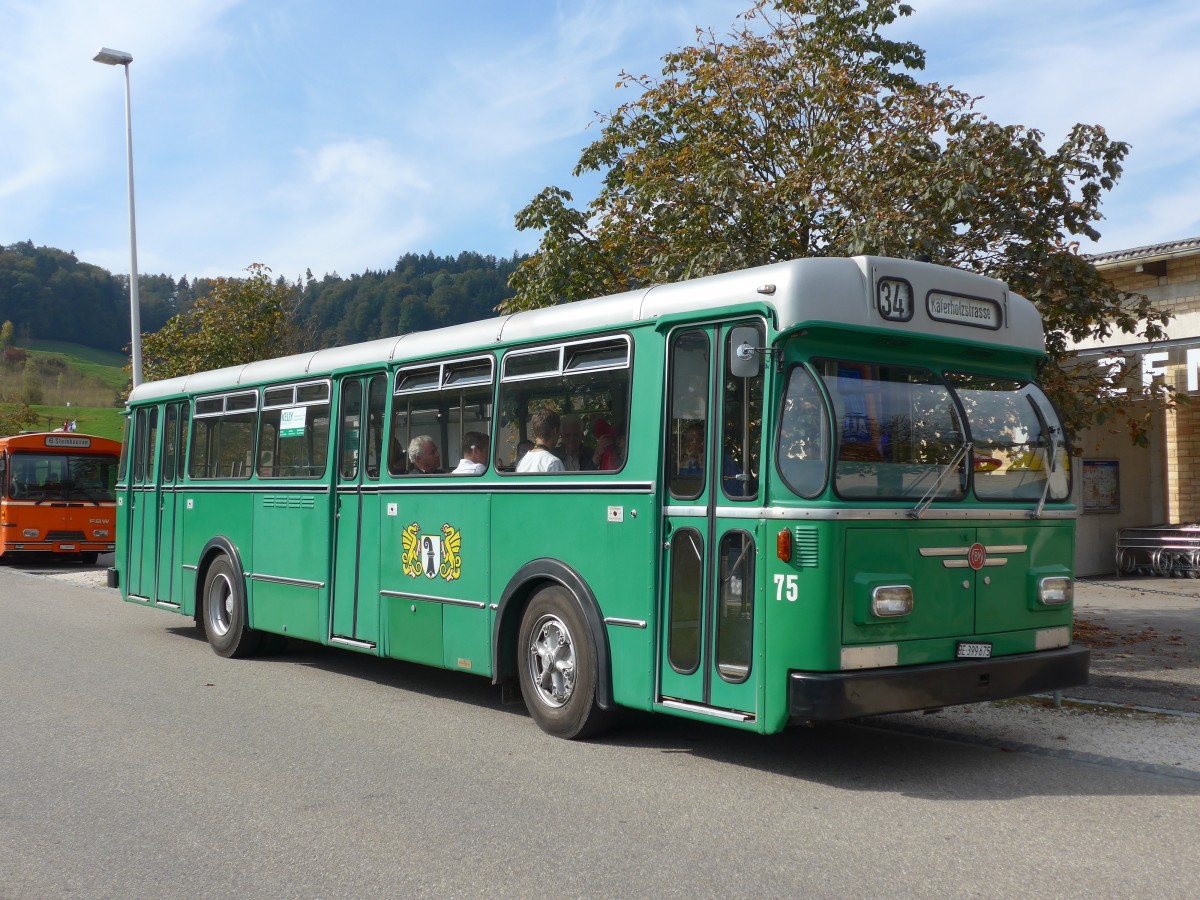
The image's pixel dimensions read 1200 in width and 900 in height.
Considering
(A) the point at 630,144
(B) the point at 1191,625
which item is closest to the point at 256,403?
(A) the point at 630,144

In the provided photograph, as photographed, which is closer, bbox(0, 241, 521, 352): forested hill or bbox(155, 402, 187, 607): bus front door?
bbox(155, 402, 187, 607): bus front door

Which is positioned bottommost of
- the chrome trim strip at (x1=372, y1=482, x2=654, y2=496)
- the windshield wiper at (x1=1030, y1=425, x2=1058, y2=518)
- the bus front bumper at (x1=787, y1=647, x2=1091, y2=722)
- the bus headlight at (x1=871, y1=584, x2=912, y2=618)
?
the bus front bumper at (x1=787, y1=647, x2=1091, y2=722)

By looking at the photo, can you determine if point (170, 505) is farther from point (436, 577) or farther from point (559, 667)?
point (559, 667)

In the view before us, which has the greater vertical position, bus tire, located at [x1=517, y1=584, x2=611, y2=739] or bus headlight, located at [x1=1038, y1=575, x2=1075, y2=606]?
bus headlight, located at [x1=1038, y1=575, x2=1075, y2=606]

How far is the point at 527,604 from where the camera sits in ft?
27.3

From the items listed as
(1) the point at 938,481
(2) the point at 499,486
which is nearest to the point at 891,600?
(1) the point at 938,481


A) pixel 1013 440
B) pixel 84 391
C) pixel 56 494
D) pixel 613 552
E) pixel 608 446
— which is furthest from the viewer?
pixel 84 391

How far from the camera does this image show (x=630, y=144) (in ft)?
44.1

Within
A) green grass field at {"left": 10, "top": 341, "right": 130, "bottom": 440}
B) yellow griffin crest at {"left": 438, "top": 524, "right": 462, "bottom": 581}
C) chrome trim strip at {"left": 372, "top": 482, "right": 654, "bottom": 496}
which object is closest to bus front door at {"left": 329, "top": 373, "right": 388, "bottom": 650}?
chrome trim strip at {"left": 372, "top": 482, "right": 654, "bottom": 496}

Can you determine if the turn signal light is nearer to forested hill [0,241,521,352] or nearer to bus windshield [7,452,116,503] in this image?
bus windshield [7,452,116,503]

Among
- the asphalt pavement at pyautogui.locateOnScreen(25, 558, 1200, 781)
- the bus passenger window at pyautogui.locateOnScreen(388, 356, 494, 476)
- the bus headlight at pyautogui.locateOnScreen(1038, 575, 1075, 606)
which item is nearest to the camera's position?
the bus headlight at pyautogui.locateOnScreen(1038, 575, 1075, 606)

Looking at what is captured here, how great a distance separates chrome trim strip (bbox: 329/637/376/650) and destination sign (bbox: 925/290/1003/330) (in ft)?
17.2

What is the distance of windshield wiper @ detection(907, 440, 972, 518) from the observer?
21.9 feet

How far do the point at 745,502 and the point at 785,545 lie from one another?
0.39 m
